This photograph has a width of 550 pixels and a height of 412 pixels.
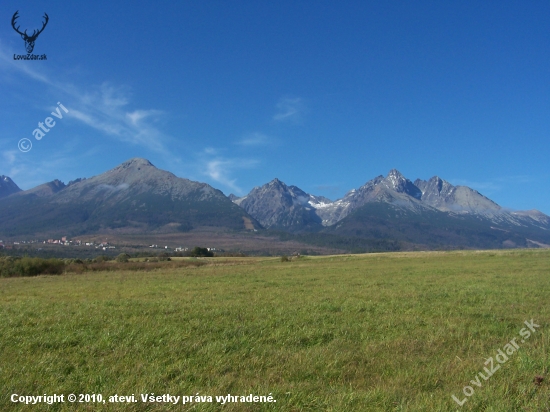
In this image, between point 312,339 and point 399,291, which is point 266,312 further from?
point 399,291

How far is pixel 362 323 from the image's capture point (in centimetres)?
1283

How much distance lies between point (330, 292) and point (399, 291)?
3.69 meters

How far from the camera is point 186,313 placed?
14.4 metres

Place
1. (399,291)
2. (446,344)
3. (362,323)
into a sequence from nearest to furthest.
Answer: (446,344), (362,323), (399,291)

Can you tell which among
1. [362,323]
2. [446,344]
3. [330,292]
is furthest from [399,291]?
[446,344]

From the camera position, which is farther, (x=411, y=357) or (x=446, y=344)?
(x=446, y=344)

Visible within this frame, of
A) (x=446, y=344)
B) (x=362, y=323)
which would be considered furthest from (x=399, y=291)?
(x=446, y=344)

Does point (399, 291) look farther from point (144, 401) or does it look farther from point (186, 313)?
point (144, 401)

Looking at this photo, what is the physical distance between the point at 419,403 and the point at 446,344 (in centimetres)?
443

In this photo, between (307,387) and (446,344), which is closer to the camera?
(307,387)

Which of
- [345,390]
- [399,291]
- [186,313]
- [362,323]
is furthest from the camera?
[399,291]
